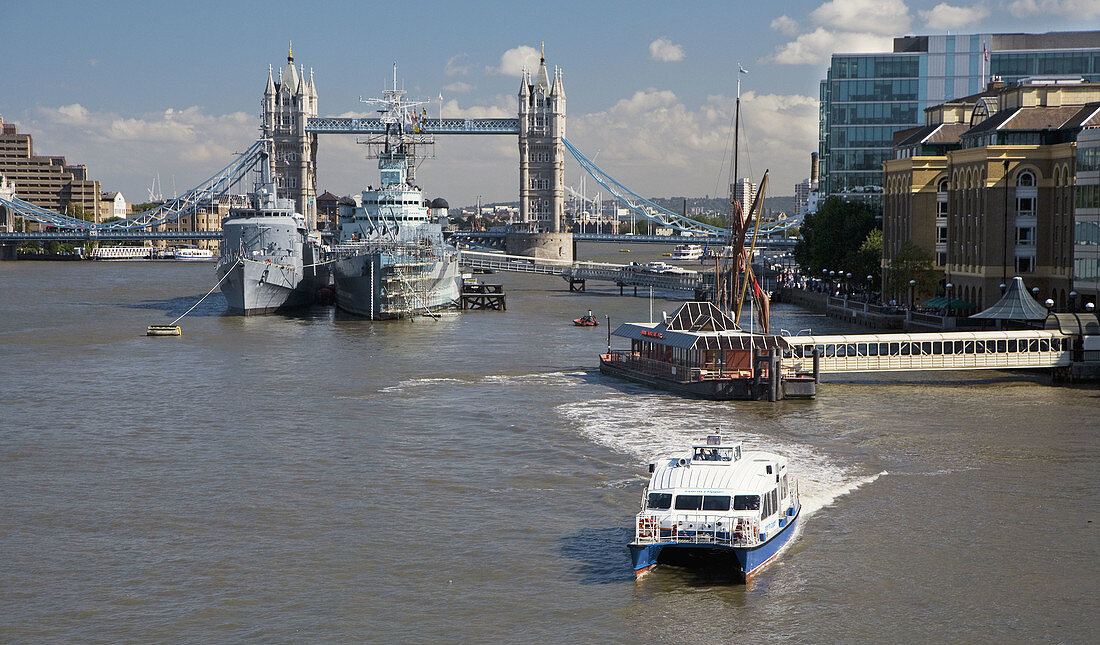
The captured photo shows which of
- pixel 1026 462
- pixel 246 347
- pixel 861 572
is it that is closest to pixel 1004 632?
pixel 861 572

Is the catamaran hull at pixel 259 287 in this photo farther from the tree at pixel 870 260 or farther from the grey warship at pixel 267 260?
the tree at pixel 870 260

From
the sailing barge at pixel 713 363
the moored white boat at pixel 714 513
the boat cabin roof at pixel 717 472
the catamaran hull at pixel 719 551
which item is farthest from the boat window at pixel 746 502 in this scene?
the sailing barge at pixel 713 363

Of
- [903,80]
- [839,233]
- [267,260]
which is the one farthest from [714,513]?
[903,80]

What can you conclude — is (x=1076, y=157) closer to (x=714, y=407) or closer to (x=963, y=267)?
(x=963, y=267)

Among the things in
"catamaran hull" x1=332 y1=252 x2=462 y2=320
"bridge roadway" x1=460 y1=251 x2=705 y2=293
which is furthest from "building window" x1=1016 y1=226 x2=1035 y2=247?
"catamaran hull" x1=332 y1=252 x2=462 y2=320

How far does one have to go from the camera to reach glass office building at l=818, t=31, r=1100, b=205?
374 feet

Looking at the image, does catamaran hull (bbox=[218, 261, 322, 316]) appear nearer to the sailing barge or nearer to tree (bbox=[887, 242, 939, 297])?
the sailing barge

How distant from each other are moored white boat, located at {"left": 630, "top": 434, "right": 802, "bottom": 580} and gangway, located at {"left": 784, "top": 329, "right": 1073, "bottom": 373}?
2496 centimetres

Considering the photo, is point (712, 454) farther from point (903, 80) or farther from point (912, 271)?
point (903, 80)

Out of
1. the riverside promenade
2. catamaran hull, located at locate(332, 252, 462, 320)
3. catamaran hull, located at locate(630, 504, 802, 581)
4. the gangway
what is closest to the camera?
catamaran hull, located at locate(630, 504, 802, 581)

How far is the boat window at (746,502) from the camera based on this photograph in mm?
26984

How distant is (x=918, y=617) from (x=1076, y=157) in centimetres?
4591

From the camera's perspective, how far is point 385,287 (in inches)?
3546

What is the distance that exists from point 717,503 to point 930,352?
30.3 m
